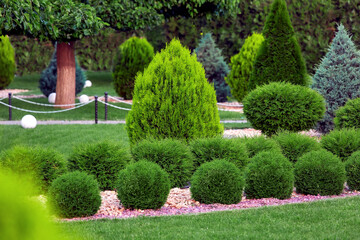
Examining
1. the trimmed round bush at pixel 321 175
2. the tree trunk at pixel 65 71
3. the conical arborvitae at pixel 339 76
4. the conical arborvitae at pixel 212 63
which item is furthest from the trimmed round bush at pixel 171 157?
the conical arborvitae at pixel 212 63

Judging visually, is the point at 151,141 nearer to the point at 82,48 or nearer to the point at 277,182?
the point at 277,182

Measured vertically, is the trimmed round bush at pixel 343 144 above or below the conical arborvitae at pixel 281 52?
below

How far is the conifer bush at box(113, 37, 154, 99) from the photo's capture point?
2191cm

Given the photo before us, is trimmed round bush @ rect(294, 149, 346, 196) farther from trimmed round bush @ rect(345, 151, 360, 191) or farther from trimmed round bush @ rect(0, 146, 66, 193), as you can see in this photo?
trimmed round bush @ rect(0, 146, 66, 193)

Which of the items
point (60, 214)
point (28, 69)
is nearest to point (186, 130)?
point (60, 214)

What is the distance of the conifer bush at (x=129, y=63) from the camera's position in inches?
862

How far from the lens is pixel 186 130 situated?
8.00m

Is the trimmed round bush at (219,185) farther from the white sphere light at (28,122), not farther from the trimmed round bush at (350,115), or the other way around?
the white sphere light at (28,122)

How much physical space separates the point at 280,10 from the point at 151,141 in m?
6.67

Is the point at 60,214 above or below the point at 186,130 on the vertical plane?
below

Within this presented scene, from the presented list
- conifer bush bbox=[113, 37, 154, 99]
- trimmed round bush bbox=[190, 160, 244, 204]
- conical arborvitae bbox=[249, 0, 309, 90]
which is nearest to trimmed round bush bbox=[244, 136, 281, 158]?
trimmed round bush bbox=[190, 160, 244, 204]

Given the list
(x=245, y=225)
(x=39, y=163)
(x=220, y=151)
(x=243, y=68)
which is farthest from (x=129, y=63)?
(x=245, y=225)

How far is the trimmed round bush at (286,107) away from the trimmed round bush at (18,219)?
1021cm

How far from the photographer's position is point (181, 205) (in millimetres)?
6316
